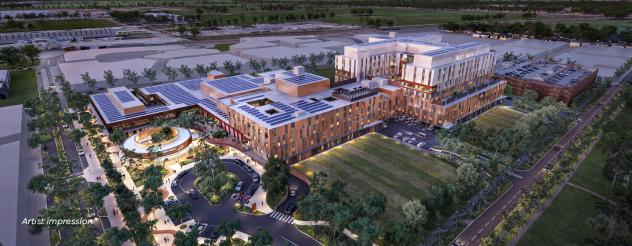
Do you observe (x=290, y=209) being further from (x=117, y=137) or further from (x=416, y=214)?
(x=117, y=137)

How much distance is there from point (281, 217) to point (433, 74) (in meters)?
76.5

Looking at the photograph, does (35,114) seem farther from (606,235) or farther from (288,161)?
(606,235)

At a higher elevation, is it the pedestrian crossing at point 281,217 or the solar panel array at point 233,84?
the solar panel array at point 233,84

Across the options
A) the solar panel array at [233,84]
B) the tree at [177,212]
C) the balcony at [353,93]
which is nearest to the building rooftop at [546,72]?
the balcony at [353,93]

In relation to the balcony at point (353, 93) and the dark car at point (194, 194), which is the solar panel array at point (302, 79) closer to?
the balcony at point (353, 93)

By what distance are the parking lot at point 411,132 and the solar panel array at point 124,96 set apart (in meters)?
89.7

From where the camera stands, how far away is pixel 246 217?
76.4 metres

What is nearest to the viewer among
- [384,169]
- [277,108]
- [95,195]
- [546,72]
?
[95,195]

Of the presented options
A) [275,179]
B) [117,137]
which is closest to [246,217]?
[275,179]

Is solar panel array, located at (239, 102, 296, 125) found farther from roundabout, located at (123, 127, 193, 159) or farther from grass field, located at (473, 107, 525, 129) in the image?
grass field, located at (473, 107, 525, 129)

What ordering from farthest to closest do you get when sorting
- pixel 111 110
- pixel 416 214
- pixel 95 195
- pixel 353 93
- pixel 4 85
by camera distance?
pixel 4 85 → pixel 111 110 → pixel 353 93 → pixel 95 195 → pixel 416 214

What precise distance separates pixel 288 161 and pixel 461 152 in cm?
4969

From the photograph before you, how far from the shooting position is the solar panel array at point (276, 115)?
96.6m

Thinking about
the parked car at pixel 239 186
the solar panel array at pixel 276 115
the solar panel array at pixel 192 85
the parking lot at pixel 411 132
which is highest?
the solar panel array at pixel 276 115
